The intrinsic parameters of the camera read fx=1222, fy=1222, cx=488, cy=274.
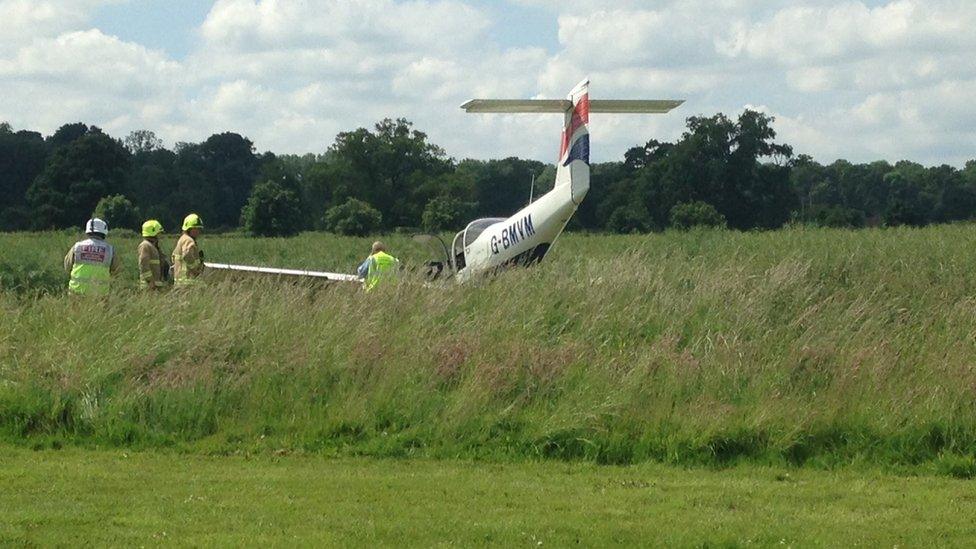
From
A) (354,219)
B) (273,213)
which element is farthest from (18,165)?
(354,219)

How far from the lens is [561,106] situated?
68.9 feet

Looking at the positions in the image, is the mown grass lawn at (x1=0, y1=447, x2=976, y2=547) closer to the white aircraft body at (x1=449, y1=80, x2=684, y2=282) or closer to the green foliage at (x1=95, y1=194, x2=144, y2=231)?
the white aircraft body at (x1=449, y1=80, x2=684, y2=282)

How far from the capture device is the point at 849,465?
10.5m

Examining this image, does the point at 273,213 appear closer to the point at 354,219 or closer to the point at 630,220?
the point at 354,219

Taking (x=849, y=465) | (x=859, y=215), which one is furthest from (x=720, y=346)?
(x=859, y=215)

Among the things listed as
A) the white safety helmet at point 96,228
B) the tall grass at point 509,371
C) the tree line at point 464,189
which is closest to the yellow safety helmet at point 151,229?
the white safety helmet at point 96,228

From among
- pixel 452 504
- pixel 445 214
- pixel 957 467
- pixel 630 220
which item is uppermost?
pixel 445 214

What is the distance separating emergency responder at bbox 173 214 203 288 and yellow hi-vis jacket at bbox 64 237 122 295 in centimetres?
95

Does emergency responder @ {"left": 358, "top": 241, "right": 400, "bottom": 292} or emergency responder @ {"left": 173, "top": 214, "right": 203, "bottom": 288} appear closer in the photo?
emergency responder @ {"left": 358, "top": 241, "right": 400, "bottom": 292}

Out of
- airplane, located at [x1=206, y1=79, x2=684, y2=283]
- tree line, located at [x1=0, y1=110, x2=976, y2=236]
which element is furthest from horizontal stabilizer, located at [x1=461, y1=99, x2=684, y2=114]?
tree line, located at [x1=0, y1=110, x2=976, y2=236]

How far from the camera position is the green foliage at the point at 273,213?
57.4m

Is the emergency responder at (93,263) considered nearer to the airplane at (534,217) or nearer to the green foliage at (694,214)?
the airplane at (534,217)

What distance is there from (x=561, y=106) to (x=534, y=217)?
2.02 metres

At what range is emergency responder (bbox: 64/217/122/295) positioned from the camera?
1487 cm
